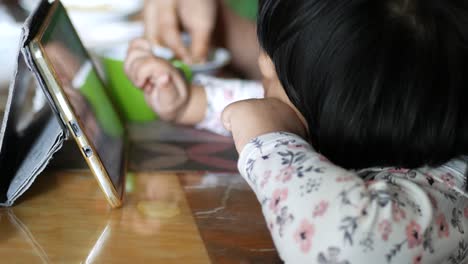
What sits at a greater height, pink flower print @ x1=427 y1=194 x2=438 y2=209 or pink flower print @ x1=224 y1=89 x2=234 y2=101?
pink flower print @ x1=427 y1=194 x2=438 y2=209

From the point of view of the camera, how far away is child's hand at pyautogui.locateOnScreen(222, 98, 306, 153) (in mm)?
745

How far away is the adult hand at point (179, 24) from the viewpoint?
117cm

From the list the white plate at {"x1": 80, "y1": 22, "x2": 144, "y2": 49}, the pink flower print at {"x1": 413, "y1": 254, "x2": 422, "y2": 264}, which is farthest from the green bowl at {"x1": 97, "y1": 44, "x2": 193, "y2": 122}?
the pink flower print at {"x1": 413, "y1": 254, "x2": 422, "y2": 264}

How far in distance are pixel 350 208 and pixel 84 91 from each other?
405 millimetres

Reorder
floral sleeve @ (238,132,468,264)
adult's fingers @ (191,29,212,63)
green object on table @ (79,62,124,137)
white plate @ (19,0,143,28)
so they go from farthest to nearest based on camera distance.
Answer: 1. white plate @ (19,0,143,28)
2. adult's fingers @ (191,29,212,63)
3. green object on table @ (79,62,124,137)
4. floral sleeve @ (238,132,468,264)

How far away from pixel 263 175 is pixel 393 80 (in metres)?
0.16

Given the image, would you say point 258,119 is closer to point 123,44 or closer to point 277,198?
point 277,198

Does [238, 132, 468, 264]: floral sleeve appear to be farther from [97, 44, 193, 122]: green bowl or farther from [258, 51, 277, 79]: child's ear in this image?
[97, 44, 193, 122]: green bowl

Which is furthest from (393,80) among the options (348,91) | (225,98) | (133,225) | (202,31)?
(202,31)

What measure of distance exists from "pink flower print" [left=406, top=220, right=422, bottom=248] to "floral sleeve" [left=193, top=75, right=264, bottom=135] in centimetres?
47

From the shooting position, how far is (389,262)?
62 centimetres

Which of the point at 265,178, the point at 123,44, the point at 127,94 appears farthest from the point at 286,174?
the point at 123,44

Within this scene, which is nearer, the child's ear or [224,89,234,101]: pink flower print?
the child's ear

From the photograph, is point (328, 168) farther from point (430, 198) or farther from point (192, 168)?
point (192, 168)
